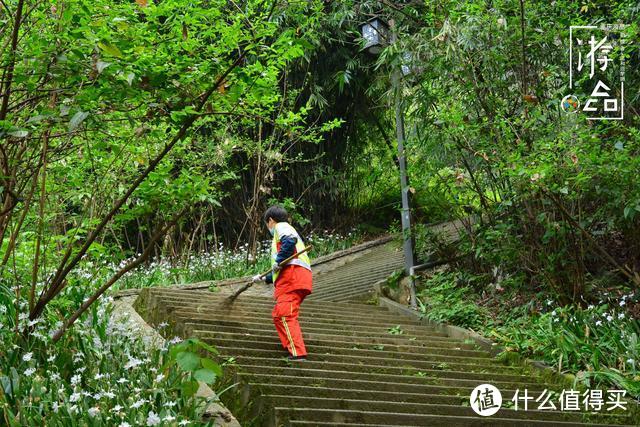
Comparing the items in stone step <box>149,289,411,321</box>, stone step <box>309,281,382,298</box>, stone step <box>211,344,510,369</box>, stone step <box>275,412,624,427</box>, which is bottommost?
stone step <box>275,412,624,427</box>

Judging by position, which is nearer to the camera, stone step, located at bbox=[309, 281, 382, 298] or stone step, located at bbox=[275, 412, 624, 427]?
stone step, located at bbox=[275, 412, 624, 427]

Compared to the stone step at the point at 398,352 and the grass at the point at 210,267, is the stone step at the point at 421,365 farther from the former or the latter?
the grass at the point at 210,267

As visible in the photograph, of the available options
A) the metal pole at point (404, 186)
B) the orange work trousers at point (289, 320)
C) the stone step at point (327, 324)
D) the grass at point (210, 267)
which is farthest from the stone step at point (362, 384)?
the grass at point (210, 267)

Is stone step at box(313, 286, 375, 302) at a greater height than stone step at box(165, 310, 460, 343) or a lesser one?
greater

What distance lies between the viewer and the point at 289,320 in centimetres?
566

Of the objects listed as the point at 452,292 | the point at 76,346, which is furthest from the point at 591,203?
the point at 76,346

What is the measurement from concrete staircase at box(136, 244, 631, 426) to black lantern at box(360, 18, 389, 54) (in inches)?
131

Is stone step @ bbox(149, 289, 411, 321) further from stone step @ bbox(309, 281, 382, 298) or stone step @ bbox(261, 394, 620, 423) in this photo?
stone step @ bbox(261, 394, 620, 423)

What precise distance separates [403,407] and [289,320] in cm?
117

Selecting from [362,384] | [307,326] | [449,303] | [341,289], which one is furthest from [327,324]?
[341,289]

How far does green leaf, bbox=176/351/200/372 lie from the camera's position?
2.77 metres

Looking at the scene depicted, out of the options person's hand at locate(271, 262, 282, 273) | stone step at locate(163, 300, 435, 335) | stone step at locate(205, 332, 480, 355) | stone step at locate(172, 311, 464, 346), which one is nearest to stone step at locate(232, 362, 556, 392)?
stone step at locate(205, 332, 480, 355)

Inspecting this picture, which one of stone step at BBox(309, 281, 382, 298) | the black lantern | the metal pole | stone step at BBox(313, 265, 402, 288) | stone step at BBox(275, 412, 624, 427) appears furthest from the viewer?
stone step at BBox(313, 265, 402, 288)

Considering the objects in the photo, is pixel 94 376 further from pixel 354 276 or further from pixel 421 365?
pixel 354 276
